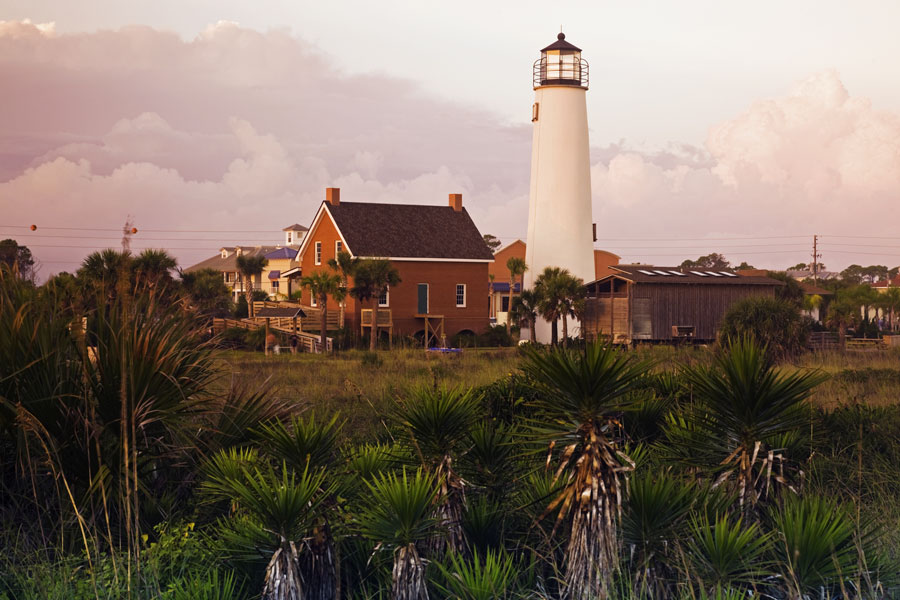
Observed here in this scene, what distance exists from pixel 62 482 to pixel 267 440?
4.84 feet

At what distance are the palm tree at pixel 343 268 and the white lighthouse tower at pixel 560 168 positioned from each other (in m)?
9.60

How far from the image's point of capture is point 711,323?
142ft

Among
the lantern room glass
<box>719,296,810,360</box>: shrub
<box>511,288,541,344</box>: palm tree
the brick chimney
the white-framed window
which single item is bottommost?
<box>719,296,810,360</box>: shrub

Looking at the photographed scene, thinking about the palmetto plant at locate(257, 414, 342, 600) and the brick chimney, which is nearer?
the palmetto plant at locate(257, 414, 342, 600)

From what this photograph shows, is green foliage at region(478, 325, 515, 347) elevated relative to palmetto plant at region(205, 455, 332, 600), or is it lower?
elevated

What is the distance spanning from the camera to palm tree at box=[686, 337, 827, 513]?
6.03 meters

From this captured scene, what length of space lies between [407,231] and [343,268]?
6.67 meters

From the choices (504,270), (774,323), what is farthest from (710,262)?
(774,323)

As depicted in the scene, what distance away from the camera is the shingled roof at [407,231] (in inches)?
1916

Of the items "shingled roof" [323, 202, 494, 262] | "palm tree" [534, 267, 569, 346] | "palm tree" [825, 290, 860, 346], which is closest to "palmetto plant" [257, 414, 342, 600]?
"palm tree" [534, 267, 569, 346]

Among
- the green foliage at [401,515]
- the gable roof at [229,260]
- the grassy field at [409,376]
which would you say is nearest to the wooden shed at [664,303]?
the grassy field at [409,376]

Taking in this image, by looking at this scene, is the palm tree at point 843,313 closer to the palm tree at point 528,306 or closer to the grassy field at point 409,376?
the palm tree at point 528,306

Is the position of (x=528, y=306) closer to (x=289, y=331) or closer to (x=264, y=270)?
(x=289, y=331)

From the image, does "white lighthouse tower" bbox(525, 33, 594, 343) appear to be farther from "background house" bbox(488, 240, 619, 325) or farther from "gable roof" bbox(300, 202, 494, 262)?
"background house" bbox(488, 240, 619, 325)
